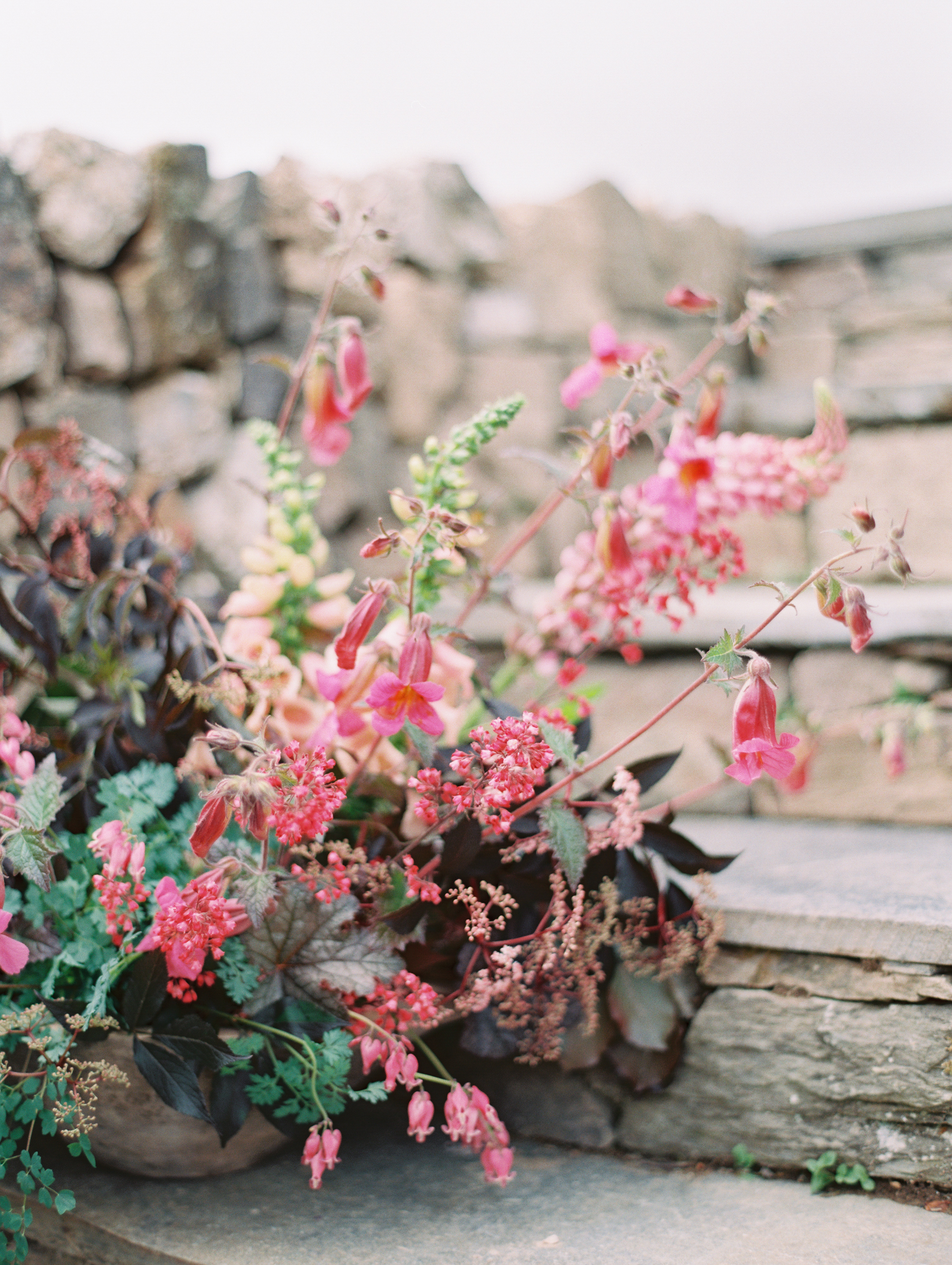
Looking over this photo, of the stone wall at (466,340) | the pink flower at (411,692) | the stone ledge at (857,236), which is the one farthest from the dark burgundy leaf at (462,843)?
the stone ledge at (857,236)

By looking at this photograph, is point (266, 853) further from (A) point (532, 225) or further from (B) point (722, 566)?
(A) point (532, 225)

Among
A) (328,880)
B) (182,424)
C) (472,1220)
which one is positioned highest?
(182,424)

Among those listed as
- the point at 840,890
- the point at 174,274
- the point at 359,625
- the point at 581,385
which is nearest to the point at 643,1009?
the point at 840,890

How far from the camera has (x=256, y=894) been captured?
2.13 ft

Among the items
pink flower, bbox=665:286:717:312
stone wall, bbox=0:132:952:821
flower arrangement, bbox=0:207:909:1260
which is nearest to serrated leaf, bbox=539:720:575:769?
flower arrangement, bbox=0:207:909:1260

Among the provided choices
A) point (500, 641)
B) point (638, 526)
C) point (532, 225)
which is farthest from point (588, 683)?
point (532, 225)

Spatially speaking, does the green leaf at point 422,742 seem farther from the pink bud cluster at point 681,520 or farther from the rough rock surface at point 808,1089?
the rough rock surface at point 808,1089

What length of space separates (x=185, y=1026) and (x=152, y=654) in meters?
0.37

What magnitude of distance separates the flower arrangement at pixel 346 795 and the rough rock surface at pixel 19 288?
40 cm

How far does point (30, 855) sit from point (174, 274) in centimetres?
123

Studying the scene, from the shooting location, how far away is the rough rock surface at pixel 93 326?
1.47 metres

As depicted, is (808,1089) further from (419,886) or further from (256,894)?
(256,894)

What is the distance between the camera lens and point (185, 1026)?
28.3 inches

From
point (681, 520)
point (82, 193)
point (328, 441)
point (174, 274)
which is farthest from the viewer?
point (174, 274)
